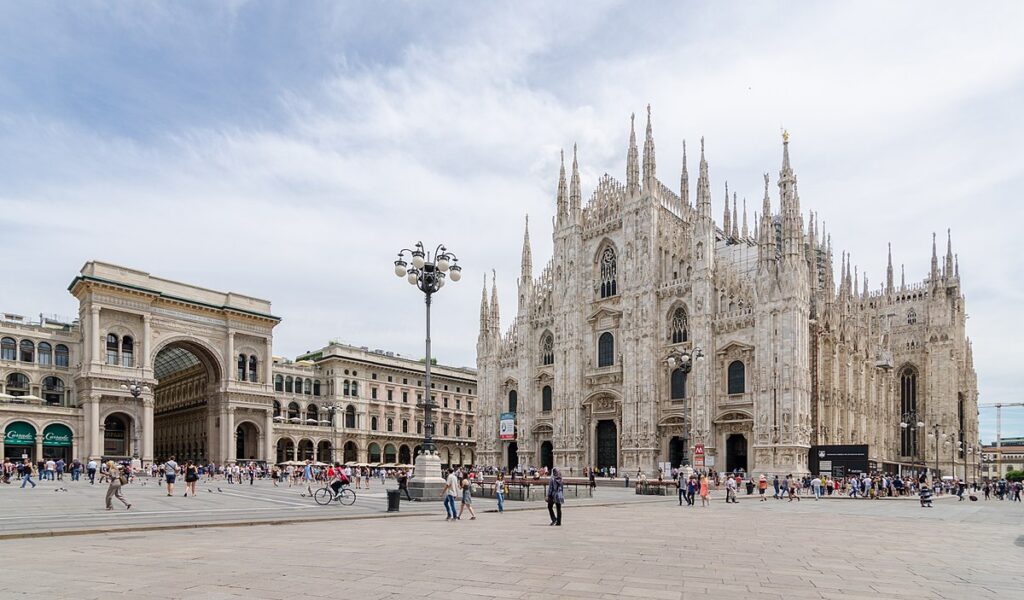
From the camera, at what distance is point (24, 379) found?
63.4m

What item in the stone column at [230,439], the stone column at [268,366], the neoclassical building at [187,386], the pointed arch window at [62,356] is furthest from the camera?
the stone column at [268,366]

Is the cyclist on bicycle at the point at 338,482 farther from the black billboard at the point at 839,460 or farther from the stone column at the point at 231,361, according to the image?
the stone column at the point at 231,361

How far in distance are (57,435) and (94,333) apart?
8.48 meters

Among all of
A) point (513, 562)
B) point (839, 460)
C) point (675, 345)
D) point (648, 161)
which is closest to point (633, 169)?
point (648, 161)

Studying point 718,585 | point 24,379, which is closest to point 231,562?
point 718,585

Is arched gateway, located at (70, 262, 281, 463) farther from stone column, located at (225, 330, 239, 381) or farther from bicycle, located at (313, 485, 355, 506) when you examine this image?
bicycle, located at (313, 485, 355, 506)

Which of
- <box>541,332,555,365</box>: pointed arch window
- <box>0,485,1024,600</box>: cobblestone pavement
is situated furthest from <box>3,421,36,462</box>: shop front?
<box>0,485,1024,600</box>: cobblestone pavement

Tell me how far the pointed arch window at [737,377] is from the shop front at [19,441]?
5215 cm

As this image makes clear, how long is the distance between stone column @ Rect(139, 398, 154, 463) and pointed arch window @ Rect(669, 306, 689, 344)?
1648 inches

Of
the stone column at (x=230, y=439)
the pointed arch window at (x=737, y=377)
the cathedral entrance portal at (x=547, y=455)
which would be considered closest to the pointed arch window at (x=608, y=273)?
the pointed arch window at (x=737, y=377)

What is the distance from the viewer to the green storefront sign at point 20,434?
190 ft

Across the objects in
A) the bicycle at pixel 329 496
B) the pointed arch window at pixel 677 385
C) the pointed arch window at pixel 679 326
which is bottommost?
the bicycle at pixel 329 496

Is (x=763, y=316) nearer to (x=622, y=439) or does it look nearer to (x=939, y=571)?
(x=622, y=439)

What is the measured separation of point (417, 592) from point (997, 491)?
55.0 metres
